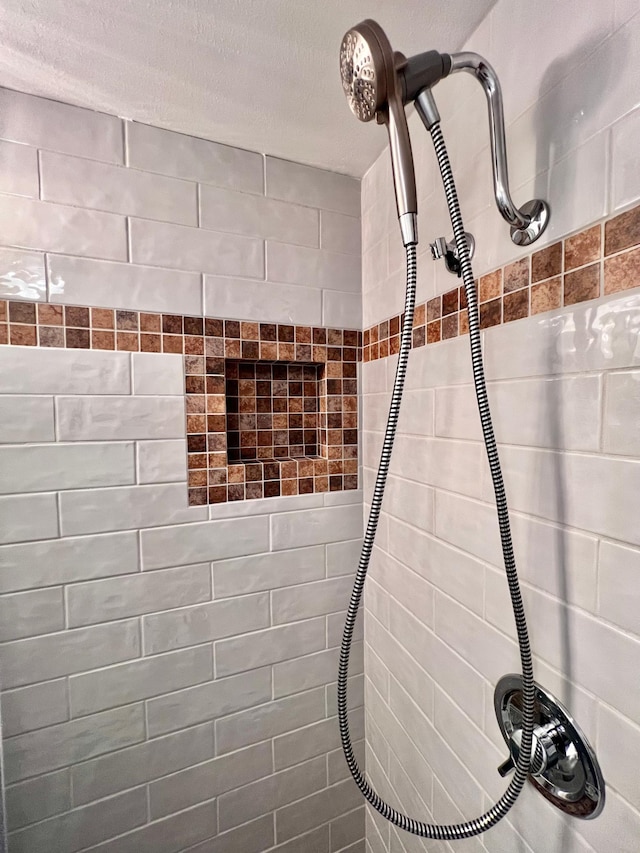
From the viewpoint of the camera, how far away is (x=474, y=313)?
527mm

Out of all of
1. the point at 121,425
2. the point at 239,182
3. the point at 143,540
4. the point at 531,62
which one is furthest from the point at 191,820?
the point at 531,62

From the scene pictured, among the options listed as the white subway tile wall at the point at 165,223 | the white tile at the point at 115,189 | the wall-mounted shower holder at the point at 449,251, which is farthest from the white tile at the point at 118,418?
the wall-mounted shower holder at the point at 449,251

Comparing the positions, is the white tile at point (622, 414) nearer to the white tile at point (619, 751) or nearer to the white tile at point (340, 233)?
the white tile at point (619, 751)

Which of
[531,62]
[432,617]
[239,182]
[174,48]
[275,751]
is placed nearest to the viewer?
[531,62]

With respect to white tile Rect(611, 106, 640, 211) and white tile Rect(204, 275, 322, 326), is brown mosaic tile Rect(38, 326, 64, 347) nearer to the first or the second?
white tile Rect(204, 275, 322, 326)

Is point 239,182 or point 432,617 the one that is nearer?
point 432,617

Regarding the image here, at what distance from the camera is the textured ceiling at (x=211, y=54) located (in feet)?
2.06

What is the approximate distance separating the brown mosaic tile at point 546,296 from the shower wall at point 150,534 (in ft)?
1.89

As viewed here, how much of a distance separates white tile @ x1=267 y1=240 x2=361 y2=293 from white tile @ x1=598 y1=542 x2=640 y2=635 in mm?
861

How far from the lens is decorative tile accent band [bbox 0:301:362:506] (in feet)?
2.76

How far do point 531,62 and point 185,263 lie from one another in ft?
Result: 2.44

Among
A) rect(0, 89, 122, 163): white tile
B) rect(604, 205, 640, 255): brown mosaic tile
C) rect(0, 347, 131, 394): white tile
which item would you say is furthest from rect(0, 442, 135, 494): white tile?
rect(604, 205, 640, 255): brown mosaic tile

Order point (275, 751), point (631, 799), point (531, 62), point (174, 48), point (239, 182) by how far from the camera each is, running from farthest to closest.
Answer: point (275, 751)
point (239, 182)
point (174, 48)
point (531, 62)
point (631, 799)

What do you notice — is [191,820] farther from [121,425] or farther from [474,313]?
[474,313]
